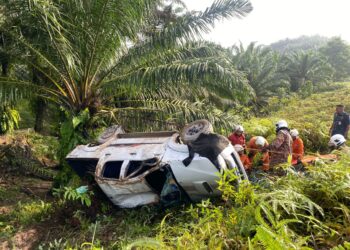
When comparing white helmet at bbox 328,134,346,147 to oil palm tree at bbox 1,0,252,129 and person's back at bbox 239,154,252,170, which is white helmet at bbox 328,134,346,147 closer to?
person's back at bbox 239,154,252,170

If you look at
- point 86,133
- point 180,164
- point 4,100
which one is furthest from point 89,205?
point 4,100

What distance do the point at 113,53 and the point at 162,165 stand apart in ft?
10.7

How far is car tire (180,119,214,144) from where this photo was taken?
17.4ft

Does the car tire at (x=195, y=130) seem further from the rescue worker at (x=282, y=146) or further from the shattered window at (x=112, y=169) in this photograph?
the rescue worker at (x=282, y=146)

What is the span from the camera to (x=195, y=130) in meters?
5.47

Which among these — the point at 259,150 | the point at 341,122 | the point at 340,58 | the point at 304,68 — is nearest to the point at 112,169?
the point at 259,150

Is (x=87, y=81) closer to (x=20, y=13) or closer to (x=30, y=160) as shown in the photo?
(x=20, y=13)

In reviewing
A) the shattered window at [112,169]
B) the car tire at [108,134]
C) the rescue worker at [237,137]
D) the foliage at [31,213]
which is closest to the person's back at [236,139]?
the rescue worker at [237,137]

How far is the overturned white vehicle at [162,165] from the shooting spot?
15.9 ft

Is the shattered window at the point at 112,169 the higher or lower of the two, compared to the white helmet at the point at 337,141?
lower

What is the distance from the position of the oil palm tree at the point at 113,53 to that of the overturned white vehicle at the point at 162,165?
53.9 inches

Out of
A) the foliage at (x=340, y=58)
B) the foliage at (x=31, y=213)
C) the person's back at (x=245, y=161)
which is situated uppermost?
the foliage at (x=340, y=58)

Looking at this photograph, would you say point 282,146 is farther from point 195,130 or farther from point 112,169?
point 112,169

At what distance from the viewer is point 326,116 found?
1508cm
